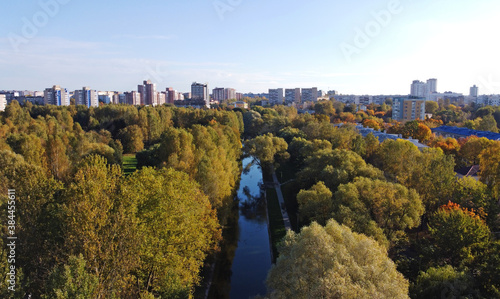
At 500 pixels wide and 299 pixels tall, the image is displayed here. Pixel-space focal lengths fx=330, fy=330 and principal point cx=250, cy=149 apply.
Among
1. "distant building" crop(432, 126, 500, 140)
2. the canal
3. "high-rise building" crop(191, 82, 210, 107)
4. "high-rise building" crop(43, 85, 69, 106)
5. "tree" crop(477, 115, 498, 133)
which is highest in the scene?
"high-rise building" crop(191, 82, 210, 107)

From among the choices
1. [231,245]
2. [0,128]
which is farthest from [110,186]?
[0,128]

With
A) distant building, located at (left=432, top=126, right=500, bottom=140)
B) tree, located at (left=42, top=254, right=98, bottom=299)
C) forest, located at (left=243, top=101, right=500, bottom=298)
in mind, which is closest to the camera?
tree, located at (left=42, top=254, right=98, bottom=299)

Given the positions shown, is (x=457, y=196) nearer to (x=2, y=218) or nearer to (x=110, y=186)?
(x=110, y=186)

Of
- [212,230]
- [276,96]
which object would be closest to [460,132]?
[212,230]

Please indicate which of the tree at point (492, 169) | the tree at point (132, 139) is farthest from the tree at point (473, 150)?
the tree at point (132, 139)

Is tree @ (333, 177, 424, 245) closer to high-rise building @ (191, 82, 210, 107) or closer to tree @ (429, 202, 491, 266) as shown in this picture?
tree @ (429, 202, 491, 266)

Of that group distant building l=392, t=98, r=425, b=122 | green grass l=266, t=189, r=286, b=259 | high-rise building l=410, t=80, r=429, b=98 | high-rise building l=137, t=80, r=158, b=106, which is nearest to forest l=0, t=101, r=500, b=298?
green grass l=266, t=189, r=286, b=259

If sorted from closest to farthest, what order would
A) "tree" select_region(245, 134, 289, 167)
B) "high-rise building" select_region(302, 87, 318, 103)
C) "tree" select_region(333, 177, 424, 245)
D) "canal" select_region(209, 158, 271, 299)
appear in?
"tree" select_region(333, 177, 424, 245) → "canal" select_region(209, 158, 271, 299) → "tree" select_region(245, 134, 289, 167) → "high-rise building" select_region(302, 87, 318, 103)
